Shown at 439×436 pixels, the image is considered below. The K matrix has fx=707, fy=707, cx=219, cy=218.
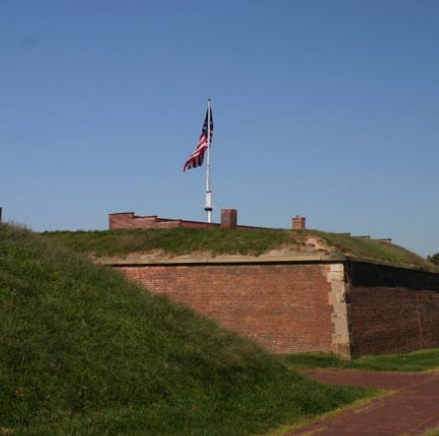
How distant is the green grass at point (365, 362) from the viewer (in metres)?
17.2

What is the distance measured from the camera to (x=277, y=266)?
66.4 feet

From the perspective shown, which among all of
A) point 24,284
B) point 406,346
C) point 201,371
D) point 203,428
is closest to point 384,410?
point 201,371

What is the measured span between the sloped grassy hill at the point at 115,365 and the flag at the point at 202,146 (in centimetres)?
1705

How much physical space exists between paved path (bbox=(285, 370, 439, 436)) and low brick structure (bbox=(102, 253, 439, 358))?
4097 mm

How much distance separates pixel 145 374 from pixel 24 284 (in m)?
2.28

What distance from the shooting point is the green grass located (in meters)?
17.2

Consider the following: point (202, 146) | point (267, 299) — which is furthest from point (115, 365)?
point (202, 146)

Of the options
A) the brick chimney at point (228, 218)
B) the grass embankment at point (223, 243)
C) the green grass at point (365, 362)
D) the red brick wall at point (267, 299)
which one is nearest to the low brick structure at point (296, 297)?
the red brick wall at point (267, 299)

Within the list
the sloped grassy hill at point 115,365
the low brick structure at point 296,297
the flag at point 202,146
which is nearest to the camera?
the sloped grassy hill at point 115,365

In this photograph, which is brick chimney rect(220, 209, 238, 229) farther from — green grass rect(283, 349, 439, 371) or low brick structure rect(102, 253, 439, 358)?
green grass rect(283, 349, 439, 371)

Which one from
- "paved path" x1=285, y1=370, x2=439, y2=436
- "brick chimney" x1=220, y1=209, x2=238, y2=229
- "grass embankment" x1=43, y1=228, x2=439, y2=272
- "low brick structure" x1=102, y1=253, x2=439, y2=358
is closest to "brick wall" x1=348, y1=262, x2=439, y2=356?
"low brick structure" x1=102, y1=253, x2=439, y2=358

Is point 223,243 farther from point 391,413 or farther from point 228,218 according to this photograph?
point 391,413

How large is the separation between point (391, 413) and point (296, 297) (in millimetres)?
9171

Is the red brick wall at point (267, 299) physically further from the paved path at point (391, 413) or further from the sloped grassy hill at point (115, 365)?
the sloped grassy hill at point (115, 365)
